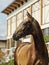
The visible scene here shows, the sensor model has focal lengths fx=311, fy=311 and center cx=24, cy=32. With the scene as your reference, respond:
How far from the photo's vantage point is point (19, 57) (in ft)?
19.9

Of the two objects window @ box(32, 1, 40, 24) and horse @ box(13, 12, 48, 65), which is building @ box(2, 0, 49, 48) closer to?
window @ box(32, 1, 40, 24)

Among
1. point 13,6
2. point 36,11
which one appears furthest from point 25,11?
point 13,6

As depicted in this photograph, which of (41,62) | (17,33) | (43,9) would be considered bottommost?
(41,62)

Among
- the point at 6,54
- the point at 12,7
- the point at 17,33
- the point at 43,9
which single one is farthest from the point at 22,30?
the point at 12,7

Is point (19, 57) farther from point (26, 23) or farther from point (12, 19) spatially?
point (12, 19)

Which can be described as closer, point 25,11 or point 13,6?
point 25,11

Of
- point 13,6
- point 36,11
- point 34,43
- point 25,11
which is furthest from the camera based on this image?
point 13,6

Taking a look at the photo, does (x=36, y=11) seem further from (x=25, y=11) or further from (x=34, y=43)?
(x=34, y=43)

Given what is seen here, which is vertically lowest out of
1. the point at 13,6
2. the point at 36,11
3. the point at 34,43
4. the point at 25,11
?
the point at 34,43

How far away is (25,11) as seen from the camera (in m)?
35.9

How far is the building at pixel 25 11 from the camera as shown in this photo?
30.0 m

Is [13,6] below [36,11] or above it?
above

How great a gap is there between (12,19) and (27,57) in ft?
119

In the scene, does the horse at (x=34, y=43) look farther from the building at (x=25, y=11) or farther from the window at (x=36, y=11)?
the window at (x=36, y=11)
